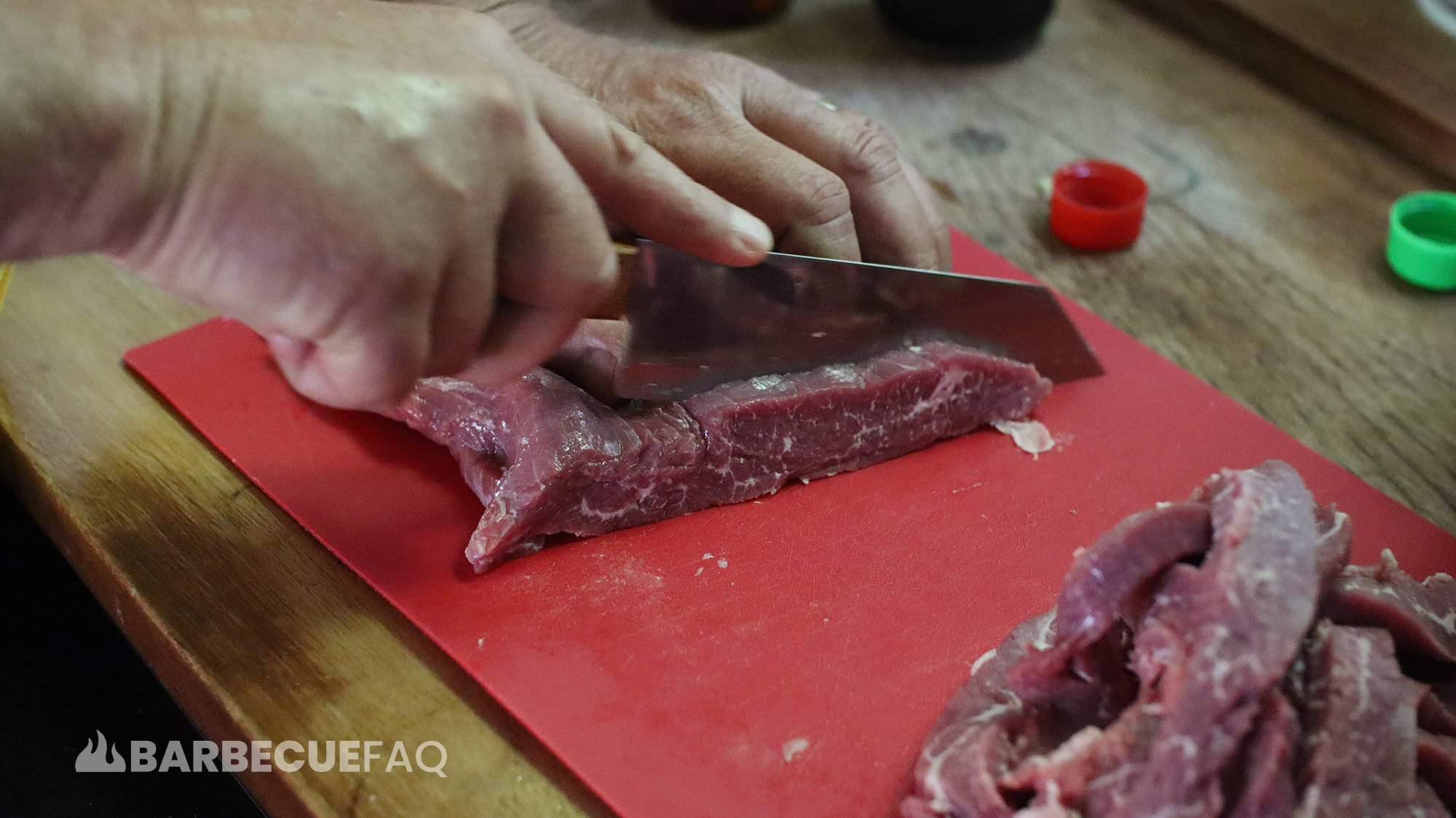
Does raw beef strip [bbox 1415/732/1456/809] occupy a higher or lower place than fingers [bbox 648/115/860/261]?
lower

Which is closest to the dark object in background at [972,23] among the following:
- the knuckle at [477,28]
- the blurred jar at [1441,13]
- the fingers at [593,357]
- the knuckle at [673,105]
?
the blurred jar at [1441,13]

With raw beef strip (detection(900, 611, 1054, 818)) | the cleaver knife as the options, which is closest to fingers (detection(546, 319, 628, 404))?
the cleaver knife

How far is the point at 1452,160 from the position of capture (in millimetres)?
4316

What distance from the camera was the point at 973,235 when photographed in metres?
4.13

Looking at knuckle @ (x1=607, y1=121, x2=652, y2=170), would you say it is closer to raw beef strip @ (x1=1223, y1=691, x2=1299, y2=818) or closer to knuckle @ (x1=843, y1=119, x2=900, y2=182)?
knuckle @ (x1=843, y1=119, x2=900, y2=182)

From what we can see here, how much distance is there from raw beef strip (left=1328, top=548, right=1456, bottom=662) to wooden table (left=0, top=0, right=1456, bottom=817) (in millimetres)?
857

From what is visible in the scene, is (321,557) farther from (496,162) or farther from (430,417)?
(496,162)

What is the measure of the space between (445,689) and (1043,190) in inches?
119

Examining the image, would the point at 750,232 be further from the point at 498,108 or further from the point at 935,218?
the point at 935,218

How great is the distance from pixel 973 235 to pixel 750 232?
186 centimetres

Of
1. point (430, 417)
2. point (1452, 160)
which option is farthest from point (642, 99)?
point (1452, 160)

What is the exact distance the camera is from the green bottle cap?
375 cm

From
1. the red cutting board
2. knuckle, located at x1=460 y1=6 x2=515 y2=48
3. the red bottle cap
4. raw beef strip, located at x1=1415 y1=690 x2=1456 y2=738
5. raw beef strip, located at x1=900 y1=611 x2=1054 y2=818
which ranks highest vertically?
knuckle, located at x1=460 y1=6 x2=515 y2=48

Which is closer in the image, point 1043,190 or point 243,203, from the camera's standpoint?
point 243,203
